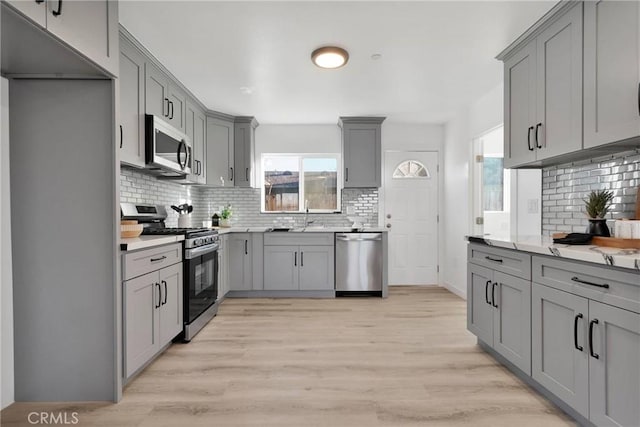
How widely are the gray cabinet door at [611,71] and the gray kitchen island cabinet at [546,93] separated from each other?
8 cm

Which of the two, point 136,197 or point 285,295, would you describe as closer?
point 136,197

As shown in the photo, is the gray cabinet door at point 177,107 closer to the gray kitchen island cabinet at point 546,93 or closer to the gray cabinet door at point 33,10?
the gray cabinet door at point 33,10

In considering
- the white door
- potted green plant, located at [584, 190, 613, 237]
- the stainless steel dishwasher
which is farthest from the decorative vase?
the white door

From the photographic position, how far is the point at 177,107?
3.64m

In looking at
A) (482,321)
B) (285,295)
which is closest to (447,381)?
(482,321)

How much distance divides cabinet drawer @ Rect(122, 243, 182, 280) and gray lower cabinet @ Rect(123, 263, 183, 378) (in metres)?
0.04

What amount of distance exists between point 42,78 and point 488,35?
297cm

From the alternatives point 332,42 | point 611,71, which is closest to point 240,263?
point 332,42

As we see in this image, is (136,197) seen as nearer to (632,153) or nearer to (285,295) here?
(285,295)

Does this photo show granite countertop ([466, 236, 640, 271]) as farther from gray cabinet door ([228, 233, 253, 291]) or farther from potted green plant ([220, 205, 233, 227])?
potted green plant ([220, 205, 233, 227])

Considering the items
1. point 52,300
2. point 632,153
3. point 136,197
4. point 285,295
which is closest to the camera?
point 52,300

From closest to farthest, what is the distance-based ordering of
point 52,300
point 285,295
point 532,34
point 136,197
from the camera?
point 52,300
point 532,34
point 136,197
point 285,295

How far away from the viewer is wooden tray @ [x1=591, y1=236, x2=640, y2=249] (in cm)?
174

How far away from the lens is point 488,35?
103 inches
